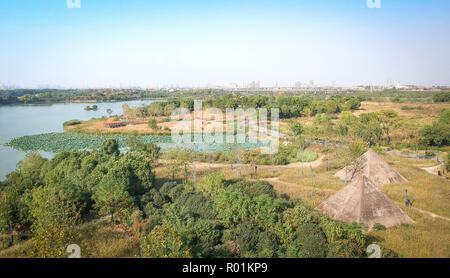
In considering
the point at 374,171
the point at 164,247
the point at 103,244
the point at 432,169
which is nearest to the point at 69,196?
the point at 103,244

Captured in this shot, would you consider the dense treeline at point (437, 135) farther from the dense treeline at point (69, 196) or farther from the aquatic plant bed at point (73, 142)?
the dense treeline at point (69, 196)

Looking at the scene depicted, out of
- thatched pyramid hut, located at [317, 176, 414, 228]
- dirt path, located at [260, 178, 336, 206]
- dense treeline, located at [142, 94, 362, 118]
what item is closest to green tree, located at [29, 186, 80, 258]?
thatched pyramid hut, located at [317, 176, 414, 228]

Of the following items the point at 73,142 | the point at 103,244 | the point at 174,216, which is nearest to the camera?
the point at 103,244

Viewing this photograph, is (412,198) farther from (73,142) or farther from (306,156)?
(73,142)

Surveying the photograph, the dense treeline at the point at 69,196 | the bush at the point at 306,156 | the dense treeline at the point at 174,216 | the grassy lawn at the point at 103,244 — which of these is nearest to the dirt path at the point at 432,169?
the bush at the point at 306,156

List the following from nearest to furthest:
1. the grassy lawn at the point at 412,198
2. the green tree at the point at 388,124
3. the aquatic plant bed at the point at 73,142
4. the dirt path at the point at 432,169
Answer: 1. the grassy lawn at the point at 412,198
2. the dirt path at the point at 432,169
3. the green tree at the point at 388,124
4. the aquatic plant bed at the point at 73,142

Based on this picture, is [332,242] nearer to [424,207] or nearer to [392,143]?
[424,207]

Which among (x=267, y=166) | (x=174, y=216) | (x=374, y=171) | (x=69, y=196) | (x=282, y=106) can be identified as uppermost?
(x=282, y=106)

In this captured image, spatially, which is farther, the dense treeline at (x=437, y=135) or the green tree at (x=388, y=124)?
the green tree at (x=388, y=124)
